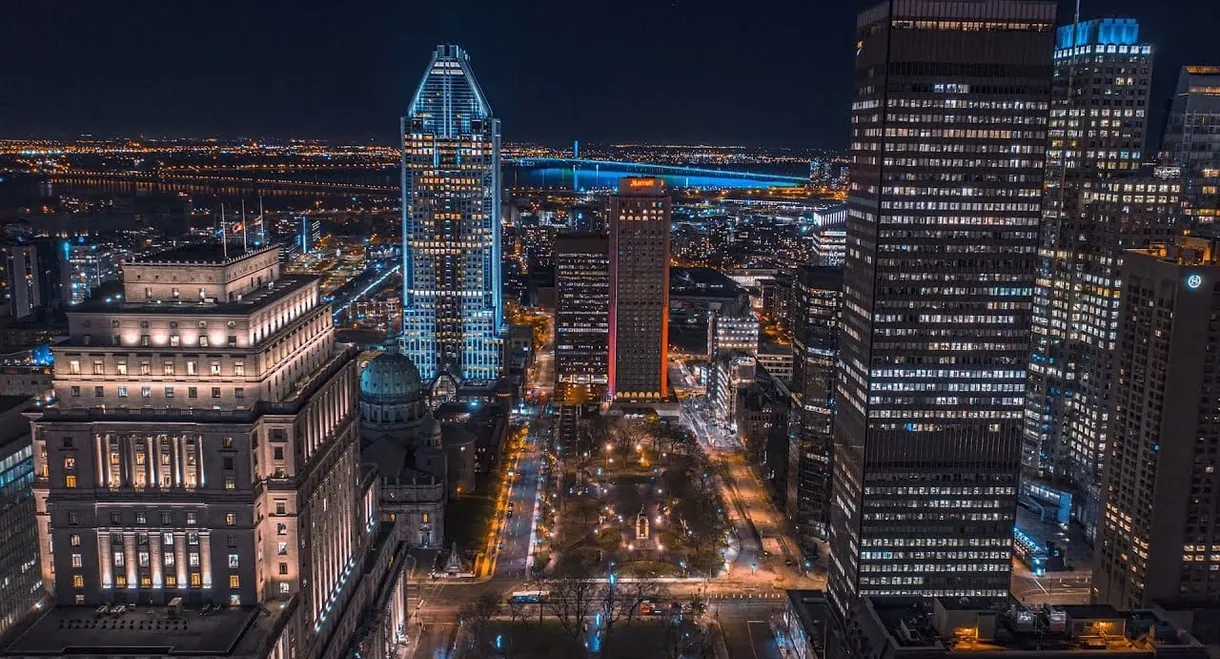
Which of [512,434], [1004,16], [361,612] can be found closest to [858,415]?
[1004,16]

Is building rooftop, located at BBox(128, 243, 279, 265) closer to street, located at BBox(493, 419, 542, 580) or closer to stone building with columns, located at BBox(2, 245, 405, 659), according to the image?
stone building with columns, located at BBox(2, 245, 405, 659)

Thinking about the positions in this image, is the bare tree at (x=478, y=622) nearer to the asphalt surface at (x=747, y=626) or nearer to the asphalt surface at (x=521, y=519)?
the asphalt surface at (x=521, y=519)

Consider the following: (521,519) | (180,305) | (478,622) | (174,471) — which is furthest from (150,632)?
(521,519)

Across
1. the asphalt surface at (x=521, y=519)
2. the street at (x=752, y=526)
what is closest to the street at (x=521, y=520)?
the asphalt surface at (x=521, y=519)

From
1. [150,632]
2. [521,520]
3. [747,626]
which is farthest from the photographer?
[521,520]

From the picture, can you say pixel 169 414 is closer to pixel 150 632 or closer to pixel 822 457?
pixel 150 632

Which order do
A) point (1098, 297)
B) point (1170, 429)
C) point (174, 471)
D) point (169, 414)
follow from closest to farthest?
point (169, 414) → point (174, 471) → point (1170, 429) → point (1098, 297)
